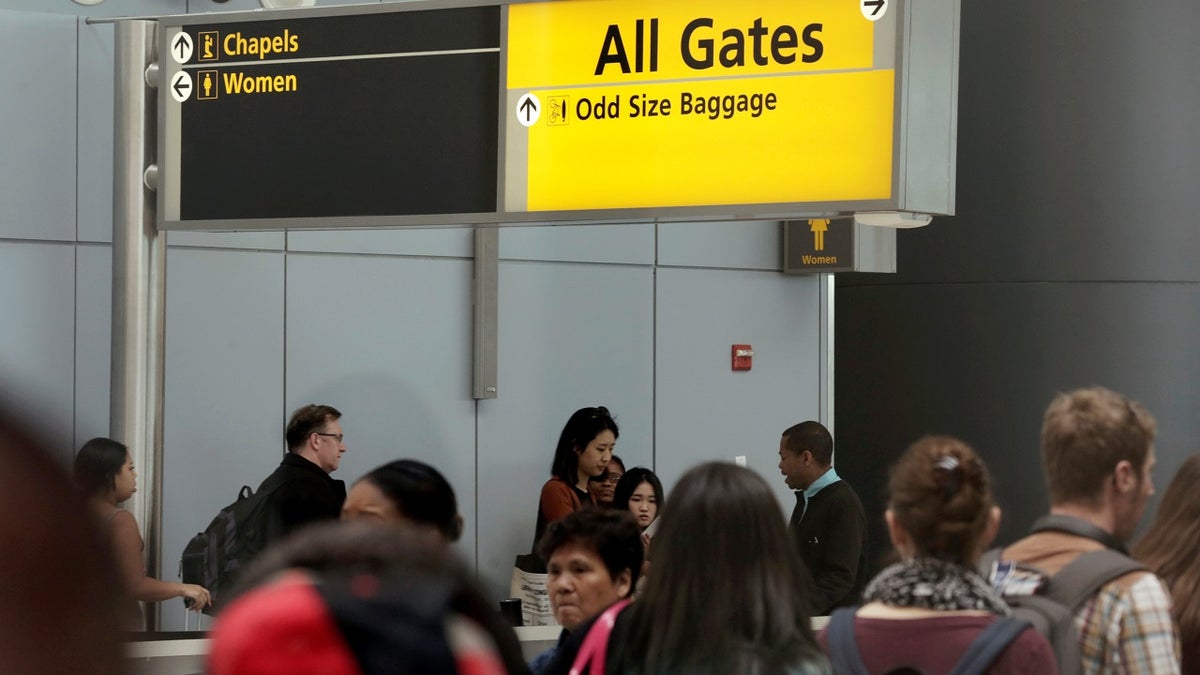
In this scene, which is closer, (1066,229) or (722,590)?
(722,590)

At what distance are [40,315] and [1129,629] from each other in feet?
16.5

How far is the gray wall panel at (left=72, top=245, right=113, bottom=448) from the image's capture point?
6.49m

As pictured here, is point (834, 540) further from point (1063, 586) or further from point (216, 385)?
point (1063, 586)

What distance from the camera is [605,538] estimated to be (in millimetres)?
3029

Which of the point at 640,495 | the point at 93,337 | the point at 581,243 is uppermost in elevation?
the point at 581,243

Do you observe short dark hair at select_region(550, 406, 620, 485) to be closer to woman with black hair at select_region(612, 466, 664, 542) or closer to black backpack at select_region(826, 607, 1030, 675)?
woman with black hair at select_region(612, 466, 664, 542)

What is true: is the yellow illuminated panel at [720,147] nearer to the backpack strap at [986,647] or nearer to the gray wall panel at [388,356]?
the backpack strap at [986,647]

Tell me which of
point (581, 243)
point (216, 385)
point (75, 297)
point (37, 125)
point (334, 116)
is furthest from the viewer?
point (581, 243)

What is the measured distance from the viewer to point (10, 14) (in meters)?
6.36

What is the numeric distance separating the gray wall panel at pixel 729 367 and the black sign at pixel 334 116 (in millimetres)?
4196

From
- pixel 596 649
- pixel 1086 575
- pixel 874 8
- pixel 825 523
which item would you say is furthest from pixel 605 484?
pixel 1086 575

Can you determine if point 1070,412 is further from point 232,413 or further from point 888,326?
point 888,326

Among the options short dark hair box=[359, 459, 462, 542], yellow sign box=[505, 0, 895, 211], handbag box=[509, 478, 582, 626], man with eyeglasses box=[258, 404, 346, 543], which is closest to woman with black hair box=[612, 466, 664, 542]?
handbag box=[509, 478, 582, 626]

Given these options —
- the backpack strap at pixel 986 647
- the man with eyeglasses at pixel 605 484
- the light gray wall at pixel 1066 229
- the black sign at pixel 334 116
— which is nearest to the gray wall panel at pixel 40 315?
the black sign at pixel 334 116
